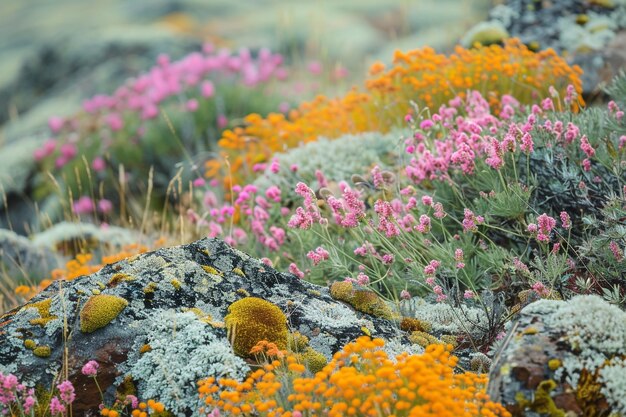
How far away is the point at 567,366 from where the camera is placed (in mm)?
2717

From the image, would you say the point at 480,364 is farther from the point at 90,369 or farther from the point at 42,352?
the point at 42,352

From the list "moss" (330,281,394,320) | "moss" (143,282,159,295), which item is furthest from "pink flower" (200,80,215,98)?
"moss" (143,282,159,295)

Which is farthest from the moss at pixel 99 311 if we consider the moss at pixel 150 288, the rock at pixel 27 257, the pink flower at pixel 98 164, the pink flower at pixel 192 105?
the pink flower at pixel 192 105

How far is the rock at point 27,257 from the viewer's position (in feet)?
20.8

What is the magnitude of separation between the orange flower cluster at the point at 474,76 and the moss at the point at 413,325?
10.2 ft

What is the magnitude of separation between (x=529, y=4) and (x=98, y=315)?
24.9 ft

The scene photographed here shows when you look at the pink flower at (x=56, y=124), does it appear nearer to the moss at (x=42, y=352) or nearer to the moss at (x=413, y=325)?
the moss at (x=42, y=352)

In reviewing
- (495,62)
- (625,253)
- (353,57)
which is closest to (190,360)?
(625,253)

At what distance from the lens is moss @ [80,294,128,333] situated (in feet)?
10.6

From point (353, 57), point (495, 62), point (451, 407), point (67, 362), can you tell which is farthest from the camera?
point (353, 57)

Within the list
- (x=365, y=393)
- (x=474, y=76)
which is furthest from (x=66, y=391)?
(x=474, y=76)

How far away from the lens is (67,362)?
310 centimetres

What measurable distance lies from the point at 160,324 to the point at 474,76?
449 cm

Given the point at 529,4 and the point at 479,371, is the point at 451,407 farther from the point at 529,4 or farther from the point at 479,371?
the point at 529,4
